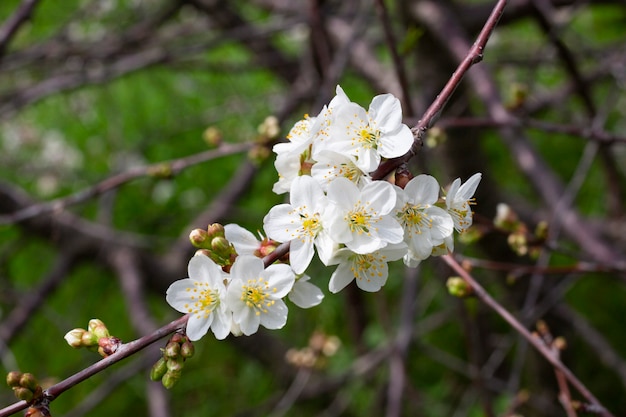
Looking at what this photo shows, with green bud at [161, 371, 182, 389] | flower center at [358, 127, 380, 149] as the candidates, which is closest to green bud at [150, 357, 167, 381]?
green bud at [161, 371, 182, 389]

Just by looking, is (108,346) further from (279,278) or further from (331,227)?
(331,227)

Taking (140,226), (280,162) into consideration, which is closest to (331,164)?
(280,162)

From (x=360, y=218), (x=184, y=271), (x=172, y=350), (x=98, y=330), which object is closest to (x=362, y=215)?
(x=360, y=218)

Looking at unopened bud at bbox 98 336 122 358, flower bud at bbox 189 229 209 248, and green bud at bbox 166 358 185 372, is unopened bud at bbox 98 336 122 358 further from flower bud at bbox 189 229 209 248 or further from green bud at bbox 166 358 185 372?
flower bud at bbox 189 229 209 248

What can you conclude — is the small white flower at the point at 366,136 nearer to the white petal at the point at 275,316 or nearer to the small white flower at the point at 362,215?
the small white flower at the point at 362,215

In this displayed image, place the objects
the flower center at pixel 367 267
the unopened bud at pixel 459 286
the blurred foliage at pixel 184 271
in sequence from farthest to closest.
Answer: the blurred foliage at pixel 184 271 → the unopened bud at pixel 459 286 → the flower center at pixel 367 267

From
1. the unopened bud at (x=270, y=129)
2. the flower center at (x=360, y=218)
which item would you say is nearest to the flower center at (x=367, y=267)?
the flower center at (x=360, y=218)

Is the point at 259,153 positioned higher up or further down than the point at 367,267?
higher up
